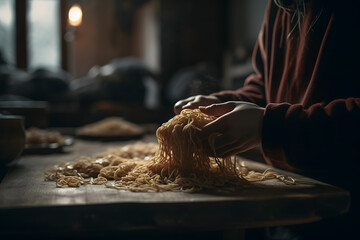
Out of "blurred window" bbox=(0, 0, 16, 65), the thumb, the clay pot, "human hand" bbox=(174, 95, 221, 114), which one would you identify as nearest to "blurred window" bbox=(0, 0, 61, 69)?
"blurred window" bbox=(0, 0, 16, 65)

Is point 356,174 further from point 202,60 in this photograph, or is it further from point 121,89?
point 202,60

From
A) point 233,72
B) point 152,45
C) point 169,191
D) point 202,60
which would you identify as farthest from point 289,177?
point 152,45

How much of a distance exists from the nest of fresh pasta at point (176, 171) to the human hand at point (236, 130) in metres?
0.05

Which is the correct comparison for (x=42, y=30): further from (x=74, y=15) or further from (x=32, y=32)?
(x=74, y=15)

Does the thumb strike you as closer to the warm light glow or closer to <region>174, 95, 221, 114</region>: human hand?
<region>174, 95, 221, 114</region>: human hand

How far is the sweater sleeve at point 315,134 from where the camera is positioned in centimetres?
84

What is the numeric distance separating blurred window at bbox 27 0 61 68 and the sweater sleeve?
589cm

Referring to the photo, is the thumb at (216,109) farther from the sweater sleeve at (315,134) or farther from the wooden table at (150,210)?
the wooden table at (150,210)

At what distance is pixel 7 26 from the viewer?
232 inches

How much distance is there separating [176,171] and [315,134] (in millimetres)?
386

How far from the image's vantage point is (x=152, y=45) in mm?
5828

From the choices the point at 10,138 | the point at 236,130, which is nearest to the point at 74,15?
the point at 10,138

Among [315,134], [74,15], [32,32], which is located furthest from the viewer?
[32,32]

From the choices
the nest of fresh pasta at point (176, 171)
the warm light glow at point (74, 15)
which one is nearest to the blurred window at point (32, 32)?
the warm light glow at point (74, 15)
